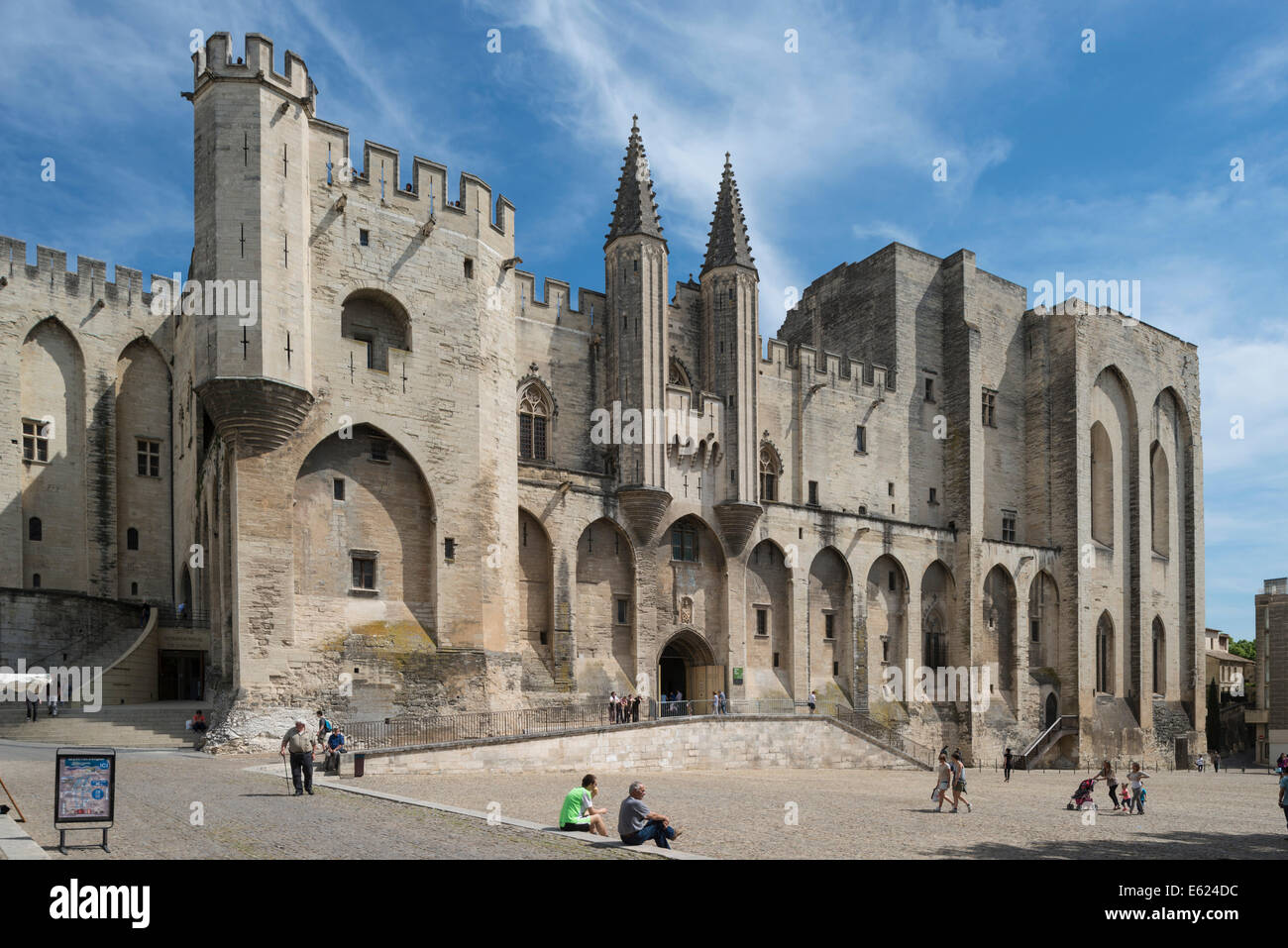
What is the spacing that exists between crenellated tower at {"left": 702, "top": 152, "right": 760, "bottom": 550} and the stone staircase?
61.8ft

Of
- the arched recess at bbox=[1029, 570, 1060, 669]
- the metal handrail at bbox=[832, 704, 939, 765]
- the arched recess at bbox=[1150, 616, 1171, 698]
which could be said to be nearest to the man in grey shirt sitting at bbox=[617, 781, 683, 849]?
the metal handrail at bbox=[832, 704, 939, 765]

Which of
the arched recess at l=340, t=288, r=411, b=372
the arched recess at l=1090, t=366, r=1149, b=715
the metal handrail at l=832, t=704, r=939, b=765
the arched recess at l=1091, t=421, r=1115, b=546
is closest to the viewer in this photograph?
the arched recess at l=340, t=288, r=411, b=372

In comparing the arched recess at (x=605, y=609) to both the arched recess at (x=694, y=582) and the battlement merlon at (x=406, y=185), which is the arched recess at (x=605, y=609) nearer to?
the arched recess at (x=694, y=582)

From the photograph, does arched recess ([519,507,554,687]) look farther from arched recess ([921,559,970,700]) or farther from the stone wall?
arched recess ([921,559,970,700])

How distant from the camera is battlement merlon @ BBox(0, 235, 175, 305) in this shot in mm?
38844

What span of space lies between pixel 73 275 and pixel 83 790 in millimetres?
33840

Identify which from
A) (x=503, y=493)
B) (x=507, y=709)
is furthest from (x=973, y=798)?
(x=503, y=493)

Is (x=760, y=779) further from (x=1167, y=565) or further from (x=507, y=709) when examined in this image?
(x=1167, y=565)

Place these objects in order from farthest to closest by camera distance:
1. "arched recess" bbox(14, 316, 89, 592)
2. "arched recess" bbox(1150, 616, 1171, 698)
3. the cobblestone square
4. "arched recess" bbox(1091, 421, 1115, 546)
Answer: "arched recess" bbox(1150, 616, 1171, 698) → "arched recess" bbox(1091, 421, 1115, 546) → "arched recess" bbox(14, 316, 89, 592) → the cobblestone square

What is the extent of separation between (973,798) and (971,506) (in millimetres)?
23807

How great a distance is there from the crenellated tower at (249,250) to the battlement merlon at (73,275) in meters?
14.0

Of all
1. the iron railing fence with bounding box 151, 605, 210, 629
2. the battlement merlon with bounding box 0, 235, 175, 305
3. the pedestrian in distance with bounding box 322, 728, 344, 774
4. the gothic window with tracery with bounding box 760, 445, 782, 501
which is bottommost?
the pedestrian in distance with bounding box 322, 728, 344, 774

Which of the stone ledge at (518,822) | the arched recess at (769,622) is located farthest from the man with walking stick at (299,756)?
the arched recess at (769,622)
